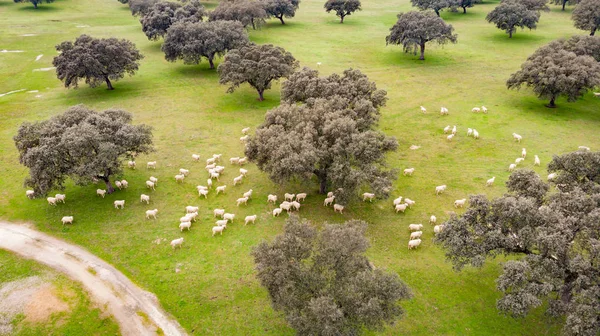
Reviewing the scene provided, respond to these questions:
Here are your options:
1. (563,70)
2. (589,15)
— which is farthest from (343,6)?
(563,70)

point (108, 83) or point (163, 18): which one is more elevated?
point (163, 18)

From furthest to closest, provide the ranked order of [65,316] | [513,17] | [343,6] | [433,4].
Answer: [343,6] → [433,4] → [513,17] → [65,316]

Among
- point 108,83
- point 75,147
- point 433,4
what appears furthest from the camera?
point 433,4

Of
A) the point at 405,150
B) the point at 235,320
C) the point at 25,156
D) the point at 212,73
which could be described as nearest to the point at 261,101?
the point at 212,73

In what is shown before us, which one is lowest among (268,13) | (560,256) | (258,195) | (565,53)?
(258,195)

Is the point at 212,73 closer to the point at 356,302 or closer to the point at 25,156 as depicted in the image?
the point at 25,156

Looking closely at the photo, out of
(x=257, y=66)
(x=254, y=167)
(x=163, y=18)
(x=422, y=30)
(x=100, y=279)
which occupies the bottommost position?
(x=100, y=279)

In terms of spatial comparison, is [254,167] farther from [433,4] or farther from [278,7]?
[433,4]
